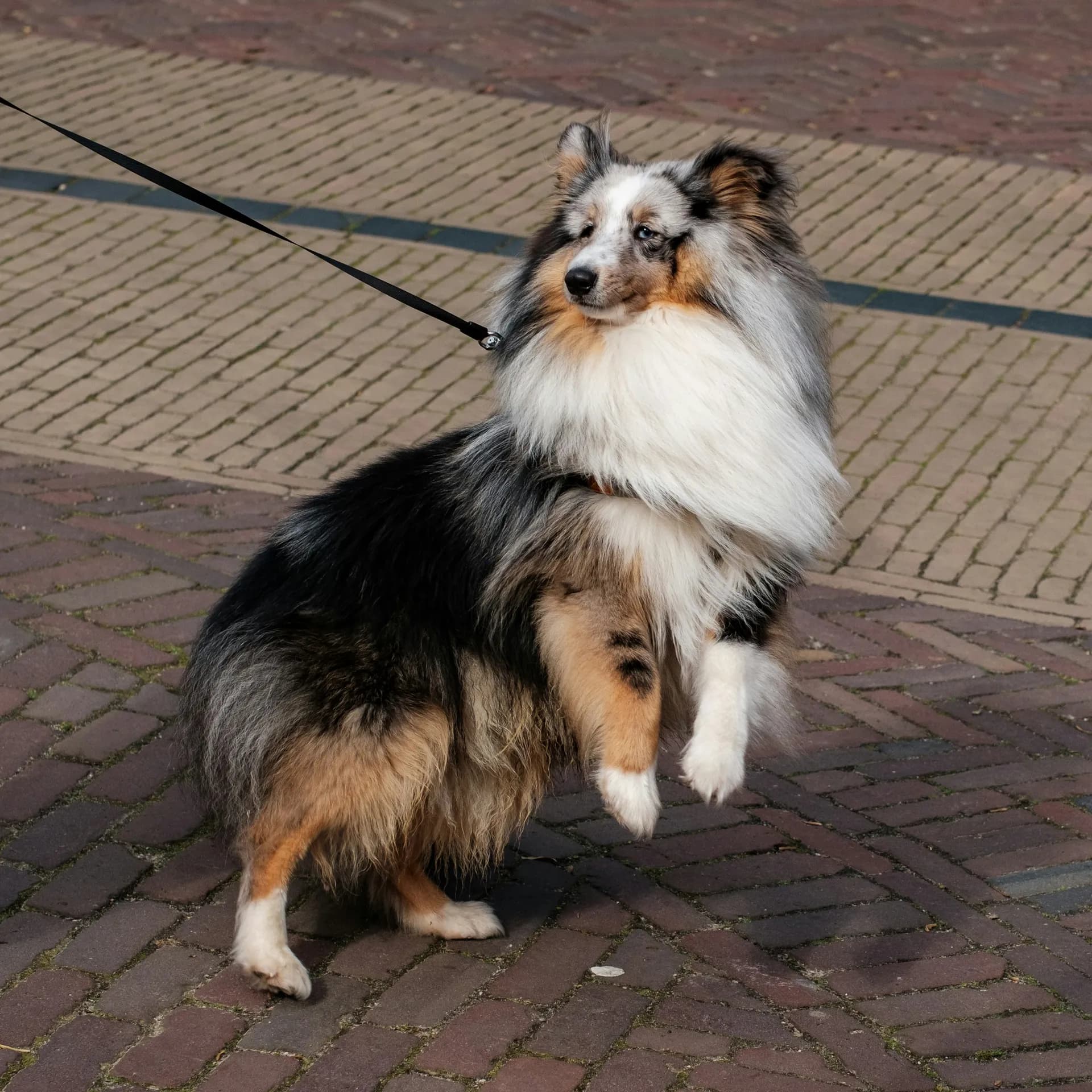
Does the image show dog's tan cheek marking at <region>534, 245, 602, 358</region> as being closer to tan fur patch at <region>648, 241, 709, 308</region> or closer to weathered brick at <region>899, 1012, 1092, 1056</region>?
tan fur patch at <region>648, 241, 709, 308</region>

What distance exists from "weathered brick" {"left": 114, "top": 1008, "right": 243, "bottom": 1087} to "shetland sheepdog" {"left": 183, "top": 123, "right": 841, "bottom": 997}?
0.45 feet

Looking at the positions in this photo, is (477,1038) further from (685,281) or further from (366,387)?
(366,387)

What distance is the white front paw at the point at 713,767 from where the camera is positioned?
11.1 feet

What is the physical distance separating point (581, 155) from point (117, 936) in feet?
6.90

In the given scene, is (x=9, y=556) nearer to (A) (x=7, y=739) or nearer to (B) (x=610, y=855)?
(A) (x=7, y=739)

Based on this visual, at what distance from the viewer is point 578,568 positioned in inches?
138

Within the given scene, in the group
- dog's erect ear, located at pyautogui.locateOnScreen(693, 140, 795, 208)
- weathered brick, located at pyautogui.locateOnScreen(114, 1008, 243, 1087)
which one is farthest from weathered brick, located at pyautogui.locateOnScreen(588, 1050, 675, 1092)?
dog's erect ear, located at pyautogui.locateOnScreen(693, 140, 795, 208)

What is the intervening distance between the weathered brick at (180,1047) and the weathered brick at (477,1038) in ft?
1.42

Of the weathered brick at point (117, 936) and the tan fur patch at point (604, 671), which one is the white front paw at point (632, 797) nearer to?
the tan fur patch at point (604, 671)

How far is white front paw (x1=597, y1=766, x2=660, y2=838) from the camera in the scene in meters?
3.42

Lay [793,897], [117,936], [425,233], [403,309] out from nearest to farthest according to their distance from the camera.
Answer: [117,936], [793,897], [403,309], [425,233]

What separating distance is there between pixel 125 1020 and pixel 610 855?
1.38 m

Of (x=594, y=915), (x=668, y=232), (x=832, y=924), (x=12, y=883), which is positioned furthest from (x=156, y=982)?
(x=668, y=232)

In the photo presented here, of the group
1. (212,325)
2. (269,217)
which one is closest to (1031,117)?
(269,217)
